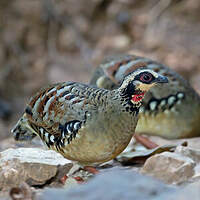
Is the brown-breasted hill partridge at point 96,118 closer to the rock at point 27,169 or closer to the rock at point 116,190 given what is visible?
the rock at point 27,169

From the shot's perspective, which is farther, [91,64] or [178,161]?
[91,64]

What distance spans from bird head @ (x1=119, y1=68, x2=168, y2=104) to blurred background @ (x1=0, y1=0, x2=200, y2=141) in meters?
6.91

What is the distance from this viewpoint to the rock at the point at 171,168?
3.85 meters

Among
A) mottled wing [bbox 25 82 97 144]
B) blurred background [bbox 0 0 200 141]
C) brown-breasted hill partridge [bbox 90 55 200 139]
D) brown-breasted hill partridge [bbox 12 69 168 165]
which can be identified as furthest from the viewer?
blurred background [bbox 0 0 200 141]

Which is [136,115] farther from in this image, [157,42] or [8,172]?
[157,42]

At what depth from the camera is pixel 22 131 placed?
5.32 meters

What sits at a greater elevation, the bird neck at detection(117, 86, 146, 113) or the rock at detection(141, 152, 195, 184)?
the bird neck at detection(117, 86, 146, 113)

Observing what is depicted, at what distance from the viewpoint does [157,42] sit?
11.3m

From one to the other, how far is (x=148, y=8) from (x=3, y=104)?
4305mm

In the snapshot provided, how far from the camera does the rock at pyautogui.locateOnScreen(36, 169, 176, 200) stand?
2.67m

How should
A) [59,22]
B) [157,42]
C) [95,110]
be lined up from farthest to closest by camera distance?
[59,22] → [157,42] → [95,110]

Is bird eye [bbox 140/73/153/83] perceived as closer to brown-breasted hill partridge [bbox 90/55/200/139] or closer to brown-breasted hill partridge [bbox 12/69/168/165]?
brown-breasted hill partridge [bbox 12/69/168/165]

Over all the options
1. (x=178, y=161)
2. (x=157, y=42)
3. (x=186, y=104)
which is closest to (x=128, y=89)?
(x=178, y=161)

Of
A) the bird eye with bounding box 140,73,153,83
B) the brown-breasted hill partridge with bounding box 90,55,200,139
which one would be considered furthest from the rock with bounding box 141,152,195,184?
the brown-breasted hill partridge with bounding box 90,55,200,139
